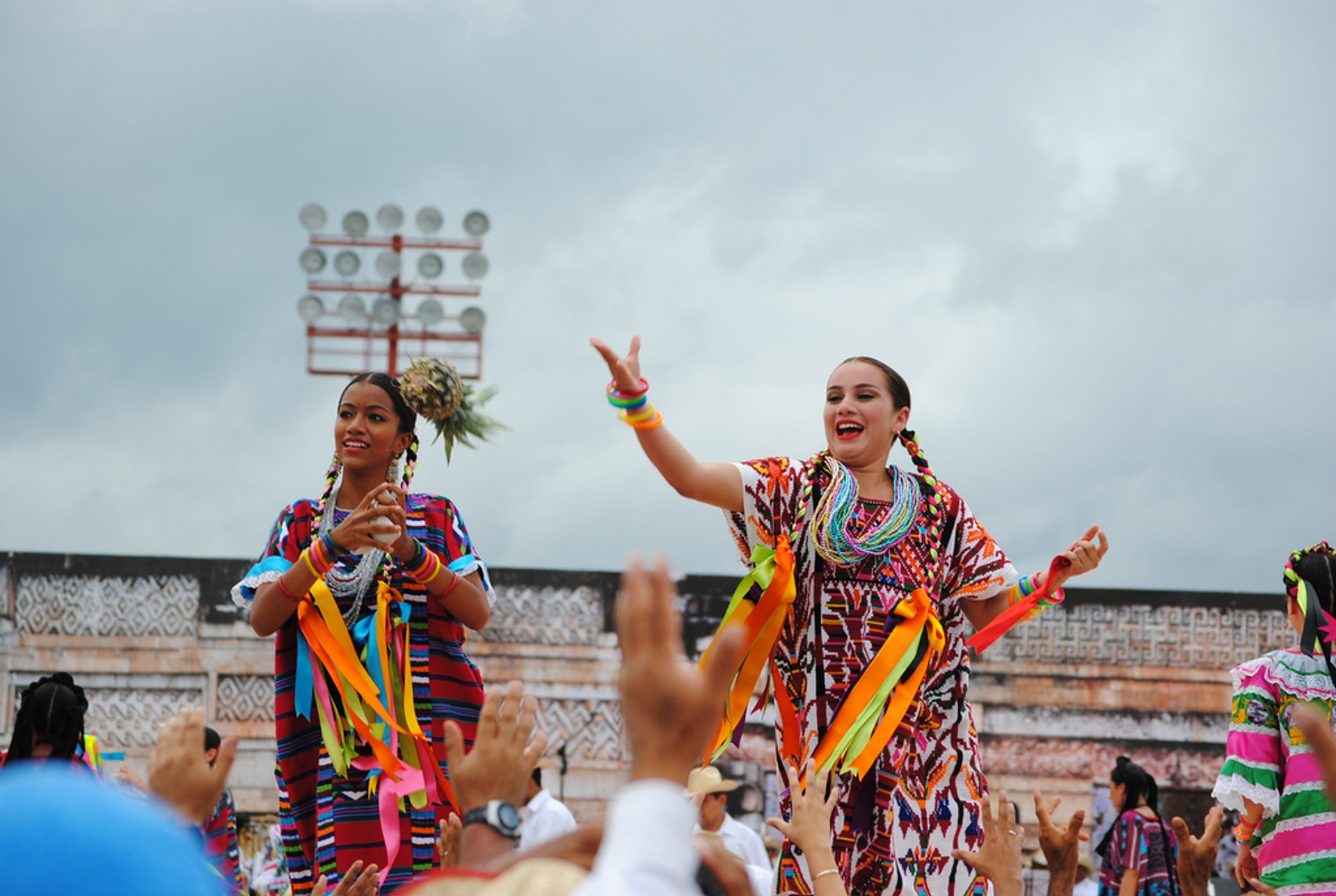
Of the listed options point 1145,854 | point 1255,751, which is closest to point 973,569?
point 1255,751

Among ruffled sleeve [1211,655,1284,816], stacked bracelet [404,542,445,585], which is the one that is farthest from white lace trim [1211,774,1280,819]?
stacked bracelet [404,542,445,585]

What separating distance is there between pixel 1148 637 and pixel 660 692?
11.1 meters

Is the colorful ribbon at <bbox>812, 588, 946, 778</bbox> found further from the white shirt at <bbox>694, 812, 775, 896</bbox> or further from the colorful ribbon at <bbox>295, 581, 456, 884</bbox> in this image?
the white shirt at <bbox>694, 812, 775, 896</bbox>

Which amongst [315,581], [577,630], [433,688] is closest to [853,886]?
[433,688]

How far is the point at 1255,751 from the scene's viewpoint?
5070 mm

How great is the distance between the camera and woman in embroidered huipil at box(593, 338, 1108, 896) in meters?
4.63

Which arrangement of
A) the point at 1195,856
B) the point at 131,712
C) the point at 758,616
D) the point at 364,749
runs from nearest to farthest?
the point at 1195,856 → the point at 758,616 → the point at 364,749 → the point at 131,712

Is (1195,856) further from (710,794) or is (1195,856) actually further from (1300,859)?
(710,794)

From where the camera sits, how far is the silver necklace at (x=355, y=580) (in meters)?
4.91

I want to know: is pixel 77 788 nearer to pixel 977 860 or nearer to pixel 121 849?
pixel 121 849

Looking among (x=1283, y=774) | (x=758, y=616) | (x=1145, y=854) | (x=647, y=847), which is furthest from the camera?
(x=1145, y=854)

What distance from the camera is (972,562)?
16.7ft

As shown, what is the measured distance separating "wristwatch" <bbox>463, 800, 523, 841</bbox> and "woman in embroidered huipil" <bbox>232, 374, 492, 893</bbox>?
2.54m

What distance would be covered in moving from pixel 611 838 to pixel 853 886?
3.36 meters
